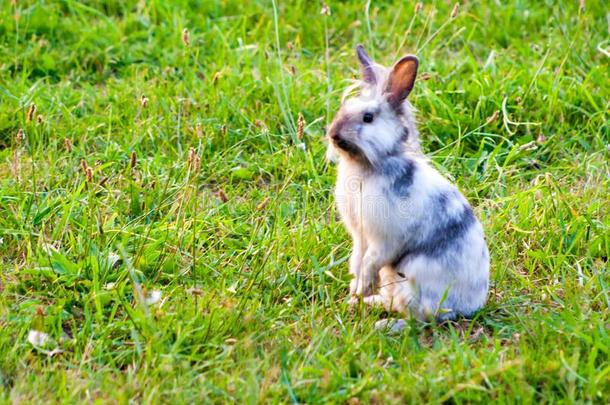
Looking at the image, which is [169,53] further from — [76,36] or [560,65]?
[560,65]

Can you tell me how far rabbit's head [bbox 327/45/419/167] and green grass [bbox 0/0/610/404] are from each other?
34 centimetres

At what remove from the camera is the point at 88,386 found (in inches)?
144

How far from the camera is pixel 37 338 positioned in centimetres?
389

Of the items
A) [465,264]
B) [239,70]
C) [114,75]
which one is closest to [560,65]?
[239,70]

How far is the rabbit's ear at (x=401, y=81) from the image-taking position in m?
4.29

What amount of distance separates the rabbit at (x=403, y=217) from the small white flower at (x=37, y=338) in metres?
1.30

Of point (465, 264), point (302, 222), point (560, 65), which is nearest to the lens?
point (465, 264)

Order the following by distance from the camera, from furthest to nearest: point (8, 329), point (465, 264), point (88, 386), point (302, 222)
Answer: point (302, 222) < point (465, 264) < point (8, 329) < point (88, 386)

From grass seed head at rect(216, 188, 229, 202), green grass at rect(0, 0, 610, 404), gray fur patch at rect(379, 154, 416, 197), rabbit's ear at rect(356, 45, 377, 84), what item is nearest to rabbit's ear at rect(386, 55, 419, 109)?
rabbit's ear at rect(356, 45, 377, 84)

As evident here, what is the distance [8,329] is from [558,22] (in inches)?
165

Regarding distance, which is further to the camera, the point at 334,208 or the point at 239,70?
the point at 239,70

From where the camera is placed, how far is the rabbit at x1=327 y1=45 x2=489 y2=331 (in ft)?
13.8

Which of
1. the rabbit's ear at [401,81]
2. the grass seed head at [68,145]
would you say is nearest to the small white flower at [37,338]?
the grass seed head at [68,145]

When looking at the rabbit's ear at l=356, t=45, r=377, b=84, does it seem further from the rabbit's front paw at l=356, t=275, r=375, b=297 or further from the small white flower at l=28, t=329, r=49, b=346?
the small white flower at l=28, t=329, r=49, b=346
